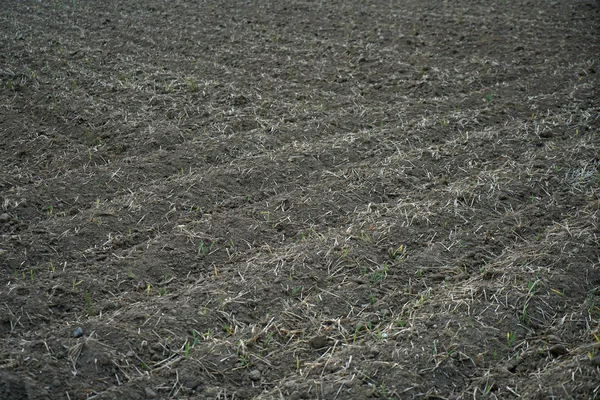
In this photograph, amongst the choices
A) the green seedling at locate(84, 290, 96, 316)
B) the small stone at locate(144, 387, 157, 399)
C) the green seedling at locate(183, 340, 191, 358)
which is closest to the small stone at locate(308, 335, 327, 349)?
the green seedling at locate(183, 340, 191, 358)

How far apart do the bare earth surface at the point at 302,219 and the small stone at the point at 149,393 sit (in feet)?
0.04

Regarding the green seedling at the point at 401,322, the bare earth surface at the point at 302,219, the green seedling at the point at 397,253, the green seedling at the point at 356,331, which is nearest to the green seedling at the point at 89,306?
the bare earth surface at the point at 302,219

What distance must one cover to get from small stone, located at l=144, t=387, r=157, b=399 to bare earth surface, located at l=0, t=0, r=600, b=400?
1 centimetres

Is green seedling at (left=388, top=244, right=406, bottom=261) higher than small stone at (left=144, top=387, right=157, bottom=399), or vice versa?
green seedling at (left=388, top=244, right=406, bottom=261)

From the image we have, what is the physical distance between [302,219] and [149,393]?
142 cm

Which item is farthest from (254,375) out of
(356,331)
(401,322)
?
(401,322)

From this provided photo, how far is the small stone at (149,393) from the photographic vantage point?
2.42m

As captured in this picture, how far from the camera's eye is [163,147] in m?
4.36

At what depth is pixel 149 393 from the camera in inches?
95.5

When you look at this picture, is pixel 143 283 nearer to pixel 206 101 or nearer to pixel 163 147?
pixel 163 147

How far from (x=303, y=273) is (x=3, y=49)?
4697 mm

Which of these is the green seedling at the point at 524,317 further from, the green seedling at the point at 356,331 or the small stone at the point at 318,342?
the small stone at the point at 318,342

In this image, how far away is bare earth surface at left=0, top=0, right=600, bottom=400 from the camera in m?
2.55

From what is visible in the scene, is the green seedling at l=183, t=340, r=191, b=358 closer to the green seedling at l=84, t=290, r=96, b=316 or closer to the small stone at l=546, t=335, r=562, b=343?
Answer: the green seedling at l=84, t=290, r=96, b=316
